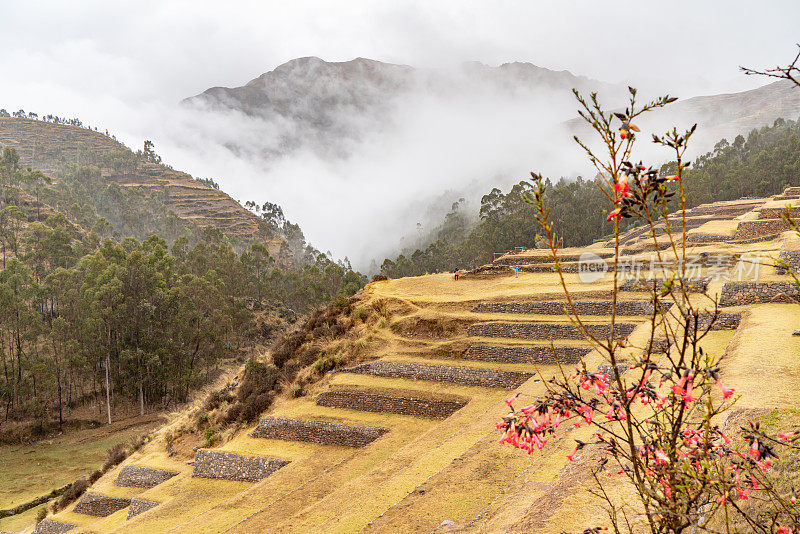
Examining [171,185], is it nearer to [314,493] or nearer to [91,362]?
[91,362]

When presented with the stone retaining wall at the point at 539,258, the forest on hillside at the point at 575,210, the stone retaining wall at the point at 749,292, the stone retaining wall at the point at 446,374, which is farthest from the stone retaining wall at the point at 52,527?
the forest on hillside at the point at 575,210

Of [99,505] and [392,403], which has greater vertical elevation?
[392,403]

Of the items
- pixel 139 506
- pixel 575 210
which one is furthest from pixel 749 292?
pixel 575 210

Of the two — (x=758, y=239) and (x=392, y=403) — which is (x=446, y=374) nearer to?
(x=392, y=403)

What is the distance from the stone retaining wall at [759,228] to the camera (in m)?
24.8

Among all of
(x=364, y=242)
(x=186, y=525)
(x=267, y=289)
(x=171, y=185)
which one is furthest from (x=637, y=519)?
(x=364, y=242)

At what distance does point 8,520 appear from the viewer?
63.5 ft

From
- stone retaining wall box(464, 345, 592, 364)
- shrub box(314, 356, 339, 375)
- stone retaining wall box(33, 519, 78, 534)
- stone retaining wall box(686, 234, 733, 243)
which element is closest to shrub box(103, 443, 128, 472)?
stone retaining wall box(33, 519, 78, 534)

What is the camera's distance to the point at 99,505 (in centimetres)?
1516

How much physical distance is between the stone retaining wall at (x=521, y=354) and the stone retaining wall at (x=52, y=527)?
13.8 metres

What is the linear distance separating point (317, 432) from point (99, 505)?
7.80 m

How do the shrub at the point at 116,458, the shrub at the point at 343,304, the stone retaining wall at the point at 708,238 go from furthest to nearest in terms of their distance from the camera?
the stone retaining wall at the point at 708,238 < the shrub at the point at 343,304 < the shrub at the point at 116,458

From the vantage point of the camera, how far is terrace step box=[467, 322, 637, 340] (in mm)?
15281

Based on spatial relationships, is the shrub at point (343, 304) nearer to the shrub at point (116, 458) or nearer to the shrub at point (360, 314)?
the shrub at point (360, 314)
